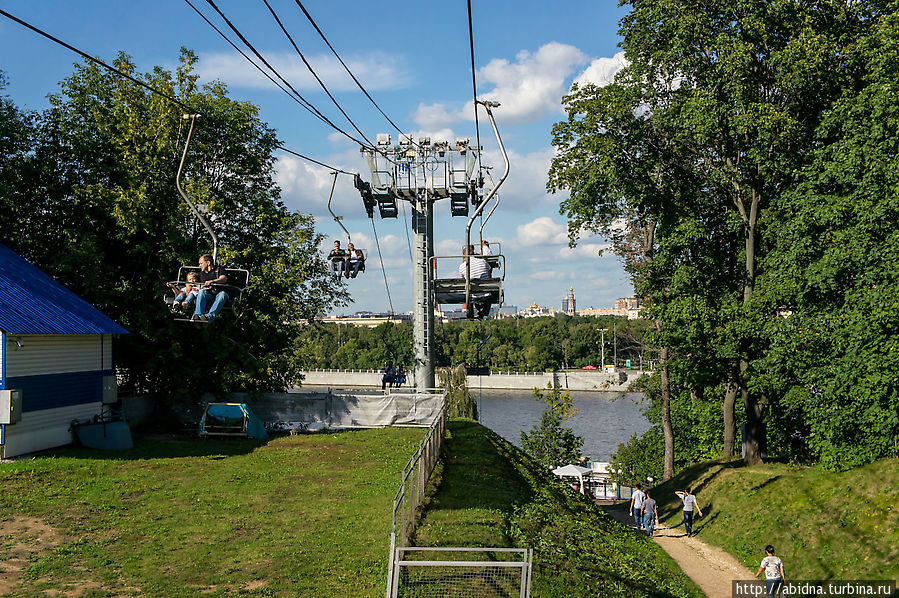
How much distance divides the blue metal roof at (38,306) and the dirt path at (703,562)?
64.6 ft

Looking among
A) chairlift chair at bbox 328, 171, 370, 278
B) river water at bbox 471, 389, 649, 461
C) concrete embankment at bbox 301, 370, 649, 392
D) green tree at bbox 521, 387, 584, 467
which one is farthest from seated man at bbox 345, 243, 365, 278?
concrete embankment at bbox 301, 370, 649, 392

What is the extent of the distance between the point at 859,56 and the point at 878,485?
13.2 meters

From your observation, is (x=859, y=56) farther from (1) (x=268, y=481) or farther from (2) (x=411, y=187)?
(1) (x=268, y=481)

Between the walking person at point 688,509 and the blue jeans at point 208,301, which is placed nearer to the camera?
the blue jeans at point 208,301

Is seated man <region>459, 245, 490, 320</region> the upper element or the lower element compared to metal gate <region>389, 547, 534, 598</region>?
upper

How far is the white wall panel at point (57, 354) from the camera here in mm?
20375

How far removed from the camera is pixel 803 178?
23.3 m

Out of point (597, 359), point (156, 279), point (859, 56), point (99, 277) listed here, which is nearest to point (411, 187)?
point (156, 279)

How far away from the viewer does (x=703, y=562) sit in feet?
69.1

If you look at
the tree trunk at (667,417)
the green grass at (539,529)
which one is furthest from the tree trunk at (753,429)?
the green grass at (539,529)

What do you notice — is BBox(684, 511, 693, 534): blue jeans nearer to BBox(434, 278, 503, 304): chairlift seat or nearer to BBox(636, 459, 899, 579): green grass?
BBox(636, 459, 899, 579): green grass

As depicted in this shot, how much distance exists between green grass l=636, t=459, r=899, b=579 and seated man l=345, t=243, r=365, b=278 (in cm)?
1479

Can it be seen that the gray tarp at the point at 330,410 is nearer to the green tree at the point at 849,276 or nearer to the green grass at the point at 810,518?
the green grass at the point at 810,518

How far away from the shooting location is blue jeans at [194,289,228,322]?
1470 cm
